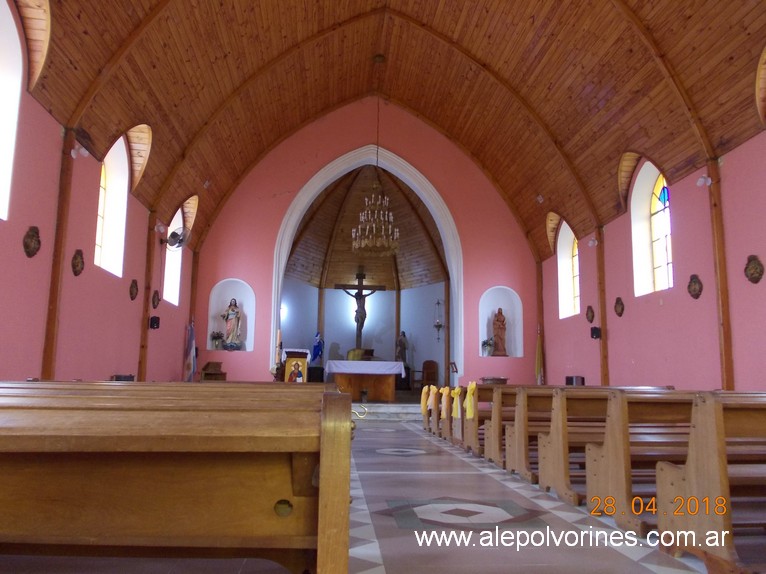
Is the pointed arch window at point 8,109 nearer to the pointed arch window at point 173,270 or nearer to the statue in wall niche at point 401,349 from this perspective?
the pointed arch window at point 173,270

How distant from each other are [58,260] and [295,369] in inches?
193

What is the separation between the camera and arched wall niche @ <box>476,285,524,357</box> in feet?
44.8

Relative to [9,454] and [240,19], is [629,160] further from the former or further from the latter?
[9,454]

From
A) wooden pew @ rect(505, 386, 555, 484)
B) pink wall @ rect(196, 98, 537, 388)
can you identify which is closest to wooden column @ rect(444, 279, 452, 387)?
pink wall @ rect(196, 98, 537, 388)

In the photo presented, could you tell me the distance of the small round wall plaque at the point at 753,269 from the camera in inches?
→ 280

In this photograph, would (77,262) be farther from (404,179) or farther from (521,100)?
(404,179)

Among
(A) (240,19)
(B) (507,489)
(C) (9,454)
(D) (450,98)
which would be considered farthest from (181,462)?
(D) (450,98)

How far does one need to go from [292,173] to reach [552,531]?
438 inches

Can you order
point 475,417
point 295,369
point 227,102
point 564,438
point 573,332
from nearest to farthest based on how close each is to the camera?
point 564,438 → point 475,417 → point 227,102 → point 295,369 → point 573,332

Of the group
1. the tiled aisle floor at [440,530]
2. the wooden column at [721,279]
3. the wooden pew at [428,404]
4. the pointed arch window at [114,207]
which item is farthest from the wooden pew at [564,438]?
the pointed arch window at [114,207]

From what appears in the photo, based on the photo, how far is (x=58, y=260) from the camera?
7.05 metres

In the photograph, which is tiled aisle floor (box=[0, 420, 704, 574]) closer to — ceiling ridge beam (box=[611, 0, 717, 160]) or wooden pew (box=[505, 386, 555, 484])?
wooden pew (box=[505, 386, 555, 484])

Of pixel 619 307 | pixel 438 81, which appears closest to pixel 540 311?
pixel 619 307

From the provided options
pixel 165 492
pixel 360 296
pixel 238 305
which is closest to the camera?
pixel 165 492
